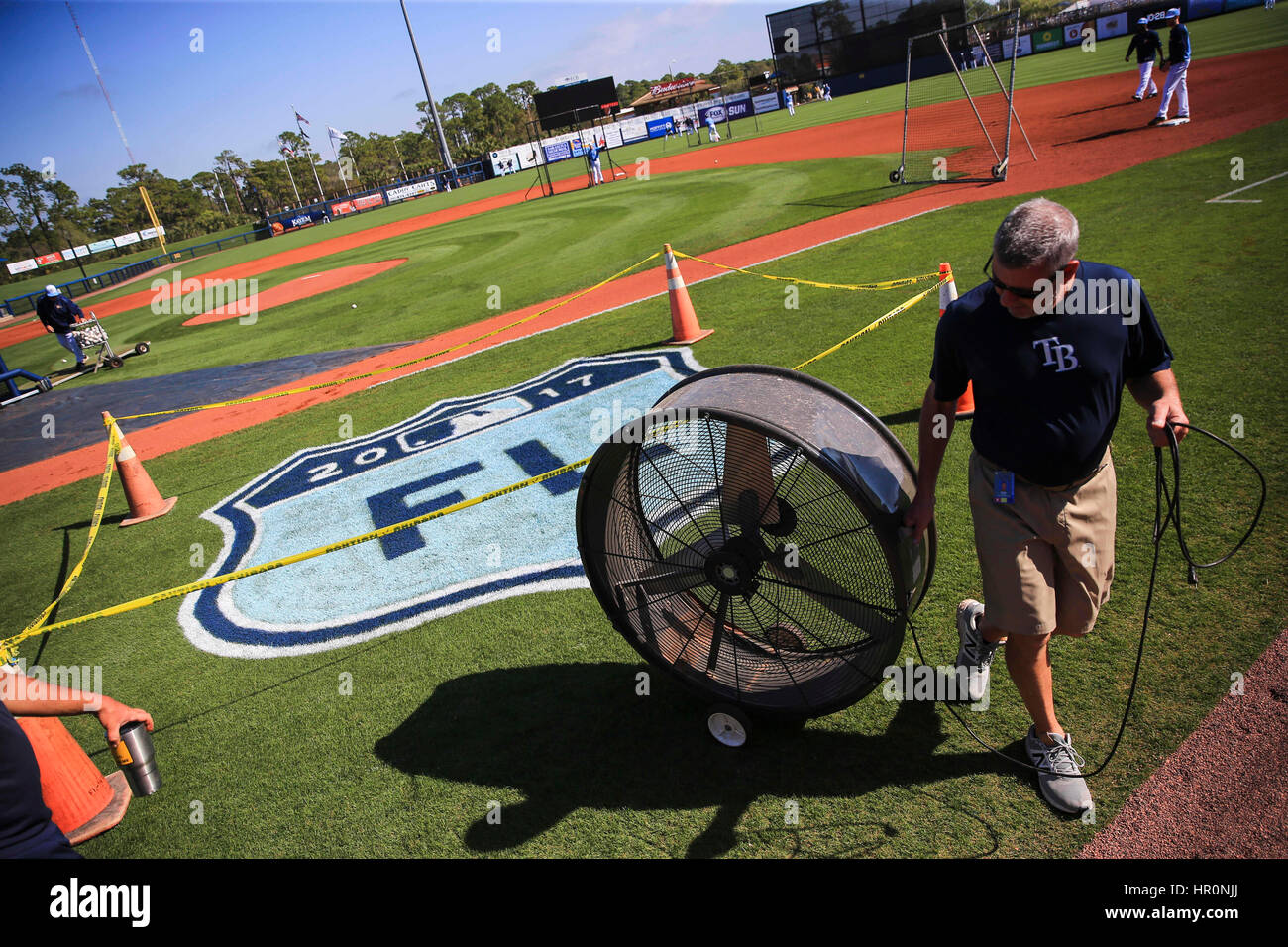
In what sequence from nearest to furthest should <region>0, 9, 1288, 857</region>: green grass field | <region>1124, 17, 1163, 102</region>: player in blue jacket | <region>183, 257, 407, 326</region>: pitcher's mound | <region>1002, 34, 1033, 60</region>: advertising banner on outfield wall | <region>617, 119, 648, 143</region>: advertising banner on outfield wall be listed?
<region>0, 9, 1288, 857</region>: green grass field → <region>1124, 17, 1163, 102</region>: player in blue jacket → <region>183, 257, 407, 326</region>: pitcher's mound → <region>1002, 34, 1033, 60</region>: advertising banner on outfield wall → <region>617, 119, 648, 143</region>: advertising banner on outfield wall

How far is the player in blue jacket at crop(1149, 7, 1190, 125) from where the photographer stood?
1540 cm

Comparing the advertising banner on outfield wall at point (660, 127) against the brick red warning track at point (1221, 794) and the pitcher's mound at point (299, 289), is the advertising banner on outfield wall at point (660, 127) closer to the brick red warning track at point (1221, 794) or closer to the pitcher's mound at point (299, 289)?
the pitcher's mound at point (299, 289)

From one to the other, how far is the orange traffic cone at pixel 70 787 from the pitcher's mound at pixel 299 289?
21.1 meters

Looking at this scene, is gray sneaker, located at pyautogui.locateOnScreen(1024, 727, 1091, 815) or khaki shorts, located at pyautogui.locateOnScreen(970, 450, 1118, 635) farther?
gray sneaker, located at pyautogui.locateOnScreen(1024, 727, 1091, 815)

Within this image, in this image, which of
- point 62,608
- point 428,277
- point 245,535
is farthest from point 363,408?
point 428,277

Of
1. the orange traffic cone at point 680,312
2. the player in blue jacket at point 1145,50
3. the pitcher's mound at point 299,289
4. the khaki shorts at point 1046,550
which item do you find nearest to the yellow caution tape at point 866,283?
the orange traffic cone at point 680,312

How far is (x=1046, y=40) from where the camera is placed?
1956 inches

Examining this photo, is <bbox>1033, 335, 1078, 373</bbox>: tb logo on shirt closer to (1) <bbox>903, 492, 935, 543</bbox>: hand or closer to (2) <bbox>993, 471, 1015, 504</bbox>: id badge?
(2) <bbox>993, 471, 1015, 504</bbox>: id badge

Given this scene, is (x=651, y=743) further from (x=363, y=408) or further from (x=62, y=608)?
(x=363, y=408)

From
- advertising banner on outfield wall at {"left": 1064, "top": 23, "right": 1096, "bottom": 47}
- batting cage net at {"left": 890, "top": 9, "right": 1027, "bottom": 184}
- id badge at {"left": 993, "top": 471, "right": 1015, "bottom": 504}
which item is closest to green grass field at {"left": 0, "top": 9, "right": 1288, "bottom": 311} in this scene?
advertising banner on outfield wall at {"left": 1064, "top": 23, "right": 1096, "bottom": 47}

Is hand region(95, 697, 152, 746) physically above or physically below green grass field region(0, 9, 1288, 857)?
above

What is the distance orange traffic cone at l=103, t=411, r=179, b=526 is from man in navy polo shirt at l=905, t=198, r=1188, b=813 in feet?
28.7

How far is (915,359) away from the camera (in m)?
7.65

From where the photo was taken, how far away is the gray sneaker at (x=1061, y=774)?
10.00 ft
